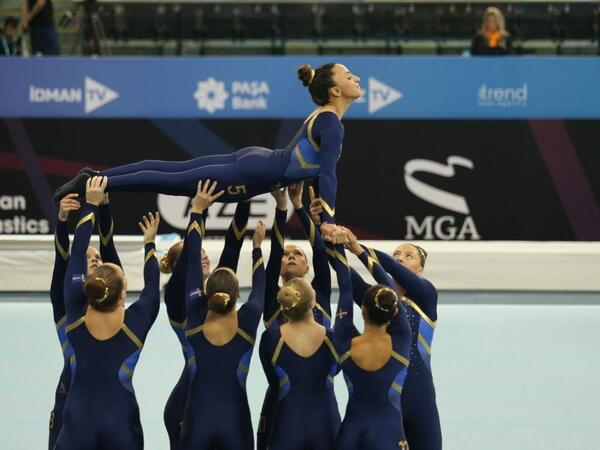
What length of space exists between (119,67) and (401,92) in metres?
2.94

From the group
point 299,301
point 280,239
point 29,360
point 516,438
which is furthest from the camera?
point 29,360

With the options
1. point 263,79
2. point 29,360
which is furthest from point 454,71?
point 29,360

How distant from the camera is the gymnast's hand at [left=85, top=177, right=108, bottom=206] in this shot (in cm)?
507

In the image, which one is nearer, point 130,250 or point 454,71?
point 130,250

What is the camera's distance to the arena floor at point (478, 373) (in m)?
6.62

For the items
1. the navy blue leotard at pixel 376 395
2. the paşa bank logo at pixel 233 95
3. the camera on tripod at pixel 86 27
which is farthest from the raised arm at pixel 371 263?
the camera on tripod at pixel 86 27

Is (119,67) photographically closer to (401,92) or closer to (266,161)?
(401,92)

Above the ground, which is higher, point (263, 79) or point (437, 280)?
point (263, 79)

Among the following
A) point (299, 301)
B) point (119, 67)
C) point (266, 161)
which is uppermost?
point (266, 161)

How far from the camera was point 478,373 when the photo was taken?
823 centimetres

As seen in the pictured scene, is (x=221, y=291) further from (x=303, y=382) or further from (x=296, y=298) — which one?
(x=303, y=382)

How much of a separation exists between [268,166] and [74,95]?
22.6ft

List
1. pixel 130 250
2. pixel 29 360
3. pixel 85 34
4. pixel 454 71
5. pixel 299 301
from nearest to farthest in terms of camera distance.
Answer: pixel 299 301 < pixel 29 360 < pixel 130 250 < pixel 454 71 < pixel 85 34

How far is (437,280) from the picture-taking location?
443 inches
